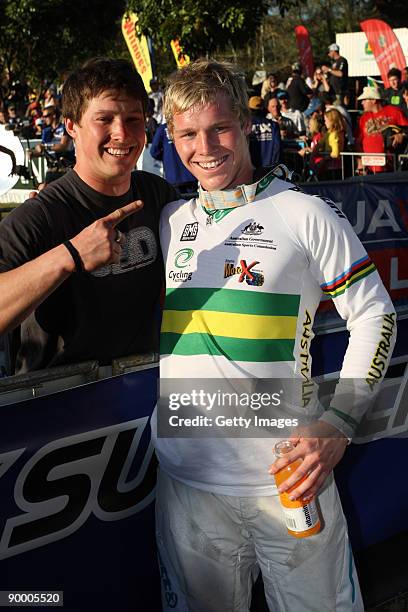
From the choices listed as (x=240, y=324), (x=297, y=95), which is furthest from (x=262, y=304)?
(x=297, y=95)

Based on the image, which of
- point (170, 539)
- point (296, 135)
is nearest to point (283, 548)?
point (170, 539)

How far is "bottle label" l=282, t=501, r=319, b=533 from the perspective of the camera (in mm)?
2105

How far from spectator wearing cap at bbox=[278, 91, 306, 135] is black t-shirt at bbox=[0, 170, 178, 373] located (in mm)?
13318

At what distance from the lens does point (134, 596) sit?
269 centimetres

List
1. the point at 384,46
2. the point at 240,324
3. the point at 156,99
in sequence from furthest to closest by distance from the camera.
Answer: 1. the point at 384,46
2. the point at 156,99
3. the point at 240,324

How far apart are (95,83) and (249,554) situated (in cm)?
155

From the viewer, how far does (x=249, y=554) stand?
91.1 inches

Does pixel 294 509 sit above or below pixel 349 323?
below

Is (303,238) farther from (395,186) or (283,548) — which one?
(395,186)

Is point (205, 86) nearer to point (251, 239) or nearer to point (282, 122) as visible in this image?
point (251, 239)

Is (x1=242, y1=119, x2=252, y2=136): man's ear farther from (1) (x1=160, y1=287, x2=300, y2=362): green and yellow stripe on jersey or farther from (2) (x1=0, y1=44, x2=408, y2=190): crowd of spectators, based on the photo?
(2) (x1=0, y1=44, x2=408, y2=190): crowd of spectators

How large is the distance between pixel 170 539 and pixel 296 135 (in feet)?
44.5

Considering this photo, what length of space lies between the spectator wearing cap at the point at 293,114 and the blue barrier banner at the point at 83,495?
13518 millimetres

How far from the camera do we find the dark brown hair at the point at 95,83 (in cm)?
252
